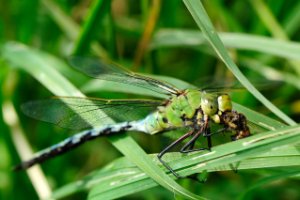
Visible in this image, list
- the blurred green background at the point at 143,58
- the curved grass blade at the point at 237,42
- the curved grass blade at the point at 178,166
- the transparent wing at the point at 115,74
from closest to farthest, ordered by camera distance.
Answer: the curved grass blade at the point at 178,166 < the transparent wing at the point at 115,74 < the curved grass blade at the point at 237,42 < the blurred green background at the point at 143,58

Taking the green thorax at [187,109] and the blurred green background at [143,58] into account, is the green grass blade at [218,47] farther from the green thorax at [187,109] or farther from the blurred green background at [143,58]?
the blurred green background at [143,58]

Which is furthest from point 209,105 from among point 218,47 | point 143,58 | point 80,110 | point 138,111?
point 143,58

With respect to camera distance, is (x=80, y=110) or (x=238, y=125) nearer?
(x=238, y=125)

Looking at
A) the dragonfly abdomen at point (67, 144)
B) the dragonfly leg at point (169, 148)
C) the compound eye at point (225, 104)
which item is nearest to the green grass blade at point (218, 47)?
the compound eye at point (225, 104)

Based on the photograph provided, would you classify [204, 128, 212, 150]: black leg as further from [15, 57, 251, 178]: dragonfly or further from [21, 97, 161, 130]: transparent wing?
[21, 97, 161, 130]: transparent wing

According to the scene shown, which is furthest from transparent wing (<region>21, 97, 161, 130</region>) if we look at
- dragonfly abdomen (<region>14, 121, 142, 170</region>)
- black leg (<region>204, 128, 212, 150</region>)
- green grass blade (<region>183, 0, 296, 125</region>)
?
green grass blade (<region>183, 0, 296, 125</region>)

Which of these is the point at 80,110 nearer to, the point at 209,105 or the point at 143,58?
the point at 209,105
